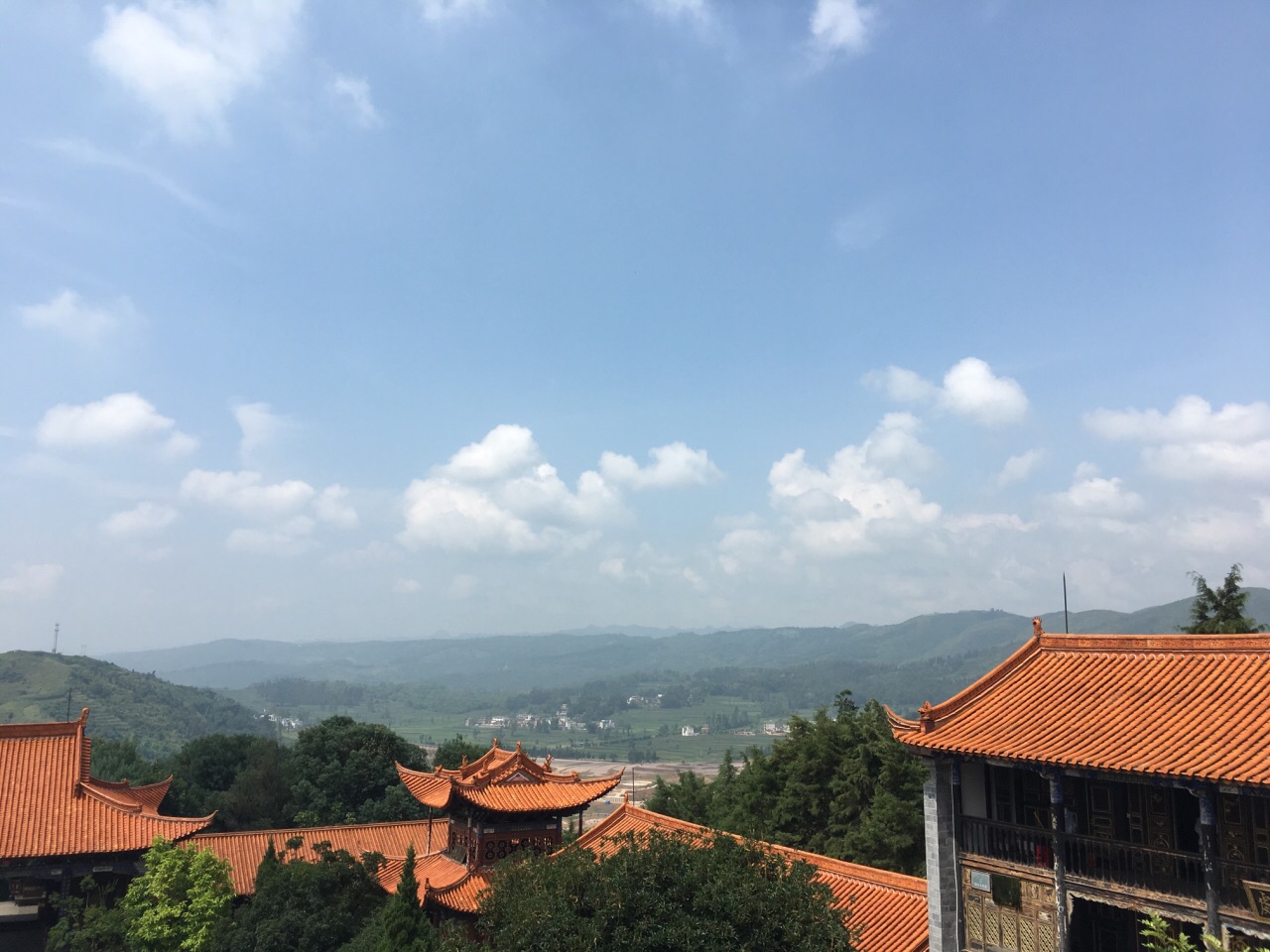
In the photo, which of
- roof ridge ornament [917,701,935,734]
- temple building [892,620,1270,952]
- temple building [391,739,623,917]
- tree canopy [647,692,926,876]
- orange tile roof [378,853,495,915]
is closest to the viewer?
temple building [892,620,1270,952]

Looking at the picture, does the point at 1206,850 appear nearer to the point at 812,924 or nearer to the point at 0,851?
the point at 812,924

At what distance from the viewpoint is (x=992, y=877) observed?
1573 cm

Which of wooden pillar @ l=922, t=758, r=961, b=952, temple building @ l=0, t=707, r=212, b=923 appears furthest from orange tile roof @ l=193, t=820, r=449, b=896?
wooden pillar @ l=922, t=758, r=961, b=952

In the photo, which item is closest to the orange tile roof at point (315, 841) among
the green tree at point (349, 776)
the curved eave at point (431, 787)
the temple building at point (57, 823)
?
the curved eave at point (431, 787)

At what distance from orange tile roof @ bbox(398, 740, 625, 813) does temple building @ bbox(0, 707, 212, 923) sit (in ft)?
23.9

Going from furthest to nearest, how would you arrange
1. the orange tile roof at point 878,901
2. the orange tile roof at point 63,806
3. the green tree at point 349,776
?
the green tree at point 349,776, the orange tile roof at point 63,806, the orange tile roof at point 878,901

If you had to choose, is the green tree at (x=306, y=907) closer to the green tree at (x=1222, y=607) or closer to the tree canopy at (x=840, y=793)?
the tree canopy at (x=840, y=793)

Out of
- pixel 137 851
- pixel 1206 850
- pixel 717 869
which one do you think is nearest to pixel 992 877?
pixel 1206 850

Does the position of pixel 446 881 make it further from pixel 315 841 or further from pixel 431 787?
pixel 315 841

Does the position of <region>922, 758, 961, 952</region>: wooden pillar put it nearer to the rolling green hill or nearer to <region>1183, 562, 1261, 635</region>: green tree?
<region>1183, 562, 1261, 635</region>: green tree

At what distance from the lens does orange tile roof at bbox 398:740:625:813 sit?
2328cm

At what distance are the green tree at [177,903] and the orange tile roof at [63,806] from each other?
2713 mm

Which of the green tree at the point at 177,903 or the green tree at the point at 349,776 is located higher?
the green tree at the point at 177,903

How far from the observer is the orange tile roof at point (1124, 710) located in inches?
509
